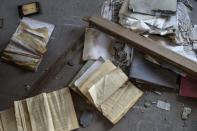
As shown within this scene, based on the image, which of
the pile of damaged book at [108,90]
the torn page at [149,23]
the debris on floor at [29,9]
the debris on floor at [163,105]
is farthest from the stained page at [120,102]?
the debris on floor at [29,9]

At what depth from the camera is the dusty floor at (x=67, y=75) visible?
1.99 meters

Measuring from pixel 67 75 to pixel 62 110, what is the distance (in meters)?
0.24

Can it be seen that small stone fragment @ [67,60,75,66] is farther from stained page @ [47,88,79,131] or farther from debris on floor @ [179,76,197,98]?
debris on floor @ [179,76,197,98]

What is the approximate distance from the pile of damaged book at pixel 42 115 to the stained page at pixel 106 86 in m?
0.15

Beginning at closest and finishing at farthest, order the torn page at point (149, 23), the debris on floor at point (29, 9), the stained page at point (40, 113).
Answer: the stained page at point (40, 113), the torn page at point (149, 23), the debris on floor at point (29, 9)

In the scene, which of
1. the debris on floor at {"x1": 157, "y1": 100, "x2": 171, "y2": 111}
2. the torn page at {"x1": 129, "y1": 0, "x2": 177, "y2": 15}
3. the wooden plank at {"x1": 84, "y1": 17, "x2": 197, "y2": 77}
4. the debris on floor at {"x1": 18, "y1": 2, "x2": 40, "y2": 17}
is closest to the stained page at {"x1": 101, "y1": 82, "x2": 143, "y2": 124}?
the debris on floor at {"x1": 157, "y1": 100, "x2": 171, "y2": 111}

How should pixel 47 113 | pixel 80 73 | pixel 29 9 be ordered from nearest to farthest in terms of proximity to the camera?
pixel 47 113 < pixel 80 73 < pixel 29 9

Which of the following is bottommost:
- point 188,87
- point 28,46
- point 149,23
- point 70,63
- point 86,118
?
point 86,118

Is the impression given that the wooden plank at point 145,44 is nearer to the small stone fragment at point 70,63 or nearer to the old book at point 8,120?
the small stone fragment at point 70,63

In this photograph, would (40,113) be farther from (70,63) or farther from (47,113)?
(70,63)

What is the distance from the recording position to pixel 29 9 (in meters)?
2.29

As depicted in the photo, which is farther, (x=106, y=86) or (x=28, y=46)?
(x=28, y=46)

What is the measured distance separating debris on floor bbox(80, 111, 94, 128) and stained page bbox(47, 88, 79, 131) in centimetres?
4

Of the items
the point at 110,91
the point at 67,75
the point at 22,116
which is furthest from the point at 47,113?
the point at 110,91
